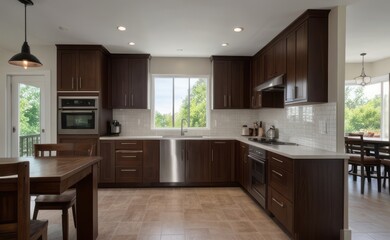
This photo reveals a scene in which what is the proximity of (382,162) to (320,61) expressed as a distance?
2.72 metres

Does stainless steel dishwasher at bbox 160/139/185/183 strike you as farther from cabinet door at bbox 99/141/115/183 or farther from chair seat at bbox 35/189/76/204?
chair seat at bbox 35/189/76/204

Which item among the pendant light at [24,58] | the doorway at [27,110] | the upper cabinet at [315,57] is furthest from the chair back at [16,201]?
the doorway at [27,110]

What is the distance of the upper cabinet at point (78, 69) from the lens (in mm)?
4066

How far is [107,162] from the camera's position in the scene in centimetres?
417

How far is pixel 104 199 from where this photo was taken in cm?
363

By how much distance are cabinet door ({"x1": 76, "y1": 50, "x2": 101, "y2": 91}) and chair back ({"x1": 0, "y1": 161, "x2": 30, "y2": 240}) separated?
2.96 m

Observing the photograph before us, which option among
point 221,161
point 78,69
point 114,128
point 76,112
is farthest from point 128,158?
point 78,69

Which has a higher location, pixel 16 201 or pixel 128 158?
pixel 16 201

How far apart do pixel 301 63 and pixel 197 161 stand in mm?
2427

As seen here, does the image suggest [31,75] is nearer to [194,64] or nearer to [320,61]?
[194,64]

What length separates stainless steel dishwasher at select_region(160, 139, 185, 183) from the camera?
423 cm

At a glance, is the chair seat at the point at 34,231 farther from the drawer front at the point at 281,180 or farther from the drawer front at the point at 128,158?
the drawer front at the point at 128,158

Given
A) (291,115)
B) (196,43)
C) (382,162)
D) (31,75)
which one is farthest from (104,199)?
→ (382,162)

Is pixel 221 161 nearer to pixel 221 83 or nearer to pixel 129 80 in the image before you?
pixel 221 83
